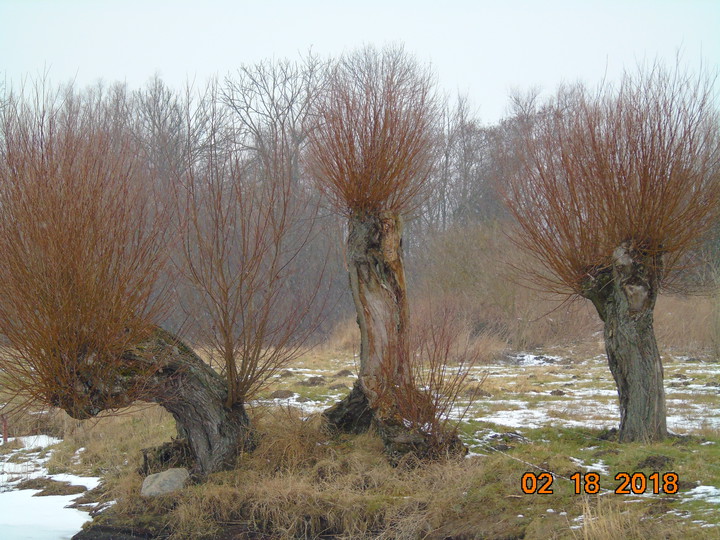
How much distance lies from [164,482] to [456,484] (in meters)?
2.92

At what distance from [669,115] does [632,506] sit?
3.86 m

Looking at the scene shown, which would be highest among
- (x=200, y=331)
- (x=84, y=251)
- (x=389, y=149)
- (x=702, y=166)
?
(x=389, y=149)

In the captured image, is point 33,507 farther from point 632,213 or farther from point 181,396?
point 632,213

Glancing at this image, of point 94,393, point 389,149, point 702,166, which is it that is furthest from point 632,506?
point 94,393

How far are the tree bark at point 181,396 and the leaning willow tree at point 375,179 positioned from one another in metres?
1.54

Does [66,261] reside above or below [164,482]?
above

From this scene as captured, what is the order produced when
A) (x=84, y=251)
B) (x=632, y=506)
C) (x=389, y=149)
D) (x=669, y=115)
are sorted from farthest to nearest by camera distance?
(x=389, y=149), (x=669, y=115), (x=84, y=251), (x=632, y=506)

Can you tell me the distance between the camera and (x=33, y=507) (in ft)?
24.2

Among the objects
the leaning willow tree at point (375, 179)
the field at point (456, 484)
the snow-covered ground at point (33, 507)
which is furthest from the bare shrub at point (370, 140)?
the snow-covered ground at point (33, 507)

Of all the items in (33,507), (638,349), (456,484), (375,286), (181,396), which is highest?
(375,286)

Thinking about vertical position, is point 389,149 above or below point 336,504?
above

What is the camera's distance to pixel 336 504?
6109mm

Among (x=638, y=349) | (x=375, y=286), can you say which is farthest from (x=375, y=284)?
(x=638, y=349)

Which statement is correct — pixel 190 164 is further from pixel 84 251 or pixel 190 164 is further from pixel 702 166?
pixel 702 166
